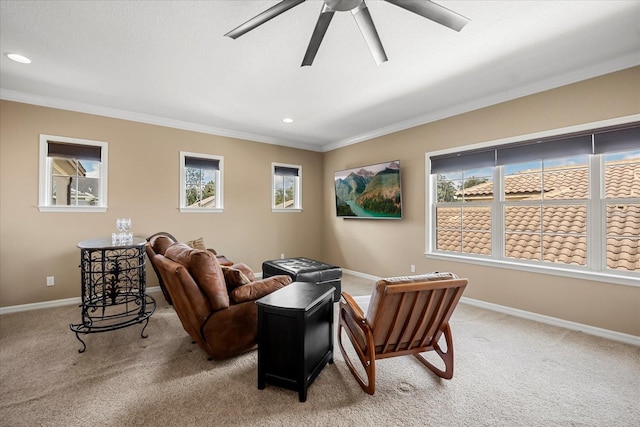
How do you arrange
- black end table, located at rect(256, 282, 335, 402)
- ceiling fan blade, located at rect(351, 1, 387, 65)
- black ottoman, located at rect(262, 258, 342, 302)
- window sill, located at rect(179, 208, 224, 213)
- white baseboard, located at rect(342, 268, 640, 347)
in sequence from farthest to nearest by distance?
Result: window sill, located at rect(179, 208, 224, 213) < black ottoman, located at rect(262, 258, 342, 302) < white baseboard, located at rect(342, 268, 640, 347) < black end table, located at rect(256, 282, 335, 402) < ceiling fan blade, located at rect(351, 1, 387, 65)

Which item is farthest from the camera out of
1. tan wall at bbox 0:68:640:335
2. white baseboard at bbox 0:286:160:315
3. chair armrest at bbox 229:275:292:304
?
white baseboard at bbox 0:286:160:315

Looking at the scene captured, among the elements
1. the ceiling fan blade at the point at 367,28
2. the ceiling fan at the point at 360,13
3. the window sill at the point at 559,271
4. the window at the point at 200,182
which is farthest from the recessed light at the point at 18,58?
the window sill at the point at 559,271

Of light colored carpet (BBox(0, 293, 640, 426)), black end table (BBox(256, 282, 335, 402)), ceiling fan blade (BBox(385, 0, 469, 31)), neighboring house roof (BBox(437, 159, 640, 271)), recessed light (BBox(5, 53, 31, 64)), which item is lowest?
light colored carpet (BBox(0, 293, 640, 426))

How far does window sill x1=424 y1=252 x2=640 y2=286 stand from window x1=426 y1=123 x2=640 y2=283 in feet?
0.03

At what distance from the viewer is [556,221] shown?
131 inches

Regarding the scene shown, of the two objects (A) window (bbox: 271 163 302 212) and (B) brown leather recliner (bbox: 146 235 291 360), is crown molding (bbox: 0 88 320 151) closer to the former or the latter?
(A) window (bbox: 271 163 302 212)

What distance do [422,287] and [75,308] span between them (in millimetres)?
4376

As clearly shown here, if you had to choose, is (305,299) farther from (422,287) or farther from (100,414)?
(100,414)

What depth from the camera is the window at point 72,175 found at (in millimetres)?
3752

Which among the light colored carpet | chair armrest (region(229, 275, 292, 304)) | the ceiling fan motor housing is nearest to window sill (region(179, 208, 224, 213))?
the light colored carpet

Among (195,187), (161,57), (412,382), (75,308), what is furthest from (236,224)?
(412,382)

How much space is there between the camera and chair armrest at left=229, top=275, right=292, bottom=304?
2388 millimetres

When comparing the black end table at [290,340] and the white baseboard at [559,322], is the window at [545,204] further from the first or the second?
the black end table at [290,340]

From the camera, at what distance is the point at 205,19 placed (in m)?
2.23
